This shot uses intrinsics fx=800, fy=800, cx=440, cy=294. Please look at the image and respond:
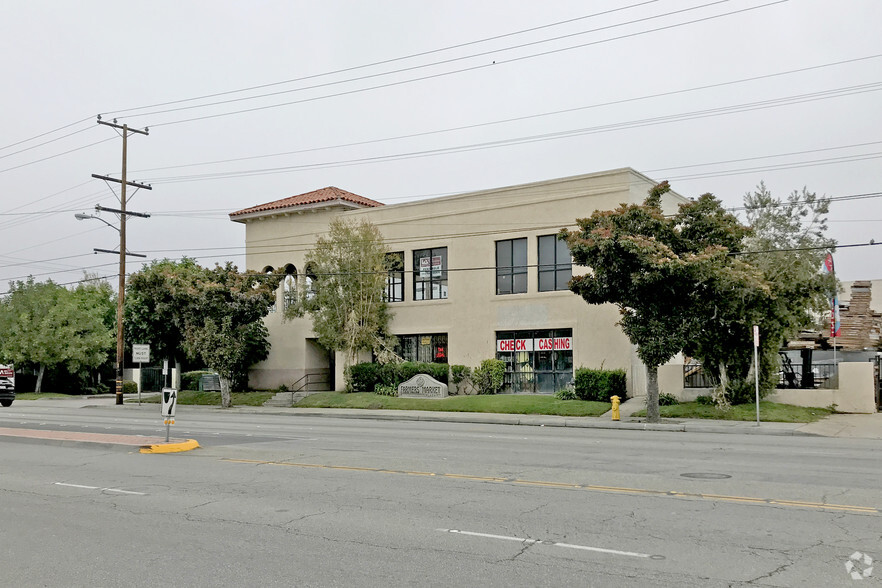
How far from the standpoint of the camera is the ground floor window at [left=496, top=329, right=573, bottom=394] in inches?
1250

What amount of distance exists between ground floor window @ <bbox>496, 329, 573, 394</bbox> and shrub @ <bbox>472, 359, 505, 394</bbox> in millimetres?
406

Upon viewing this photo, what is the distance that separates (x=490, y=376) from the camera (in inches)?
1293

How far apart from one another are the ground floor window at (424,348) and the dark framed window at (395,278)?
1877 mm

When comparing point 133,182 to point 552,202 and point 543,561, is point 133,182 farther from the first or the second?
point 543,561

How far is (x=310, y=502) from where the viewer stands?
10.1 metres

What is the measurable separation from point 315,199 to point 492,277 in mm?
10465

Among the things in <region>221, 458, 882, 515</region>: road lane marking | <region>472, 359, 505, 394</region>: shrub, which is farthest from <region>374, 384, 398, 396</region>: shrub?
<region>221, 458, 882, 515</region>: road lane marking

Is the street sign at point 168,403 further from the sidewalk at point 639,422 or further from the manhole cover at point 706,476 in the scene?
the sidewalk at point 639,422

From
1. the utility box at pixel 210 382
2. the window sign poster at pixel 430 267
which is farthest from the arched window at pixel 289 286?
the window sign poster at pixel 430 267

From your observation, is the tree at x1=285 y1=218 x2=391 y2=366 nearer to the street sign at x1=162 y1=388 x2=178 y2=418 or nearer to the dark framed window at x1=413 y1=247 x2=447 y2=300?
the dark framed window at x1=413 y1=247 x2=447 y2=300

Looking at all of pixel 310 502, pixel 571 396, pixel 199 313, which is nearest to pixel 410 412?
pixel 571 396

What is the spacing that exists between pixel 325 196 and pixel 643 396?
18.3 metres

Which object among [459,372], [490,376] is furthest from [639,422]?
[459,372]

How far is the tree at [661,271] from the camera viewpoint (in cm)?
2259
